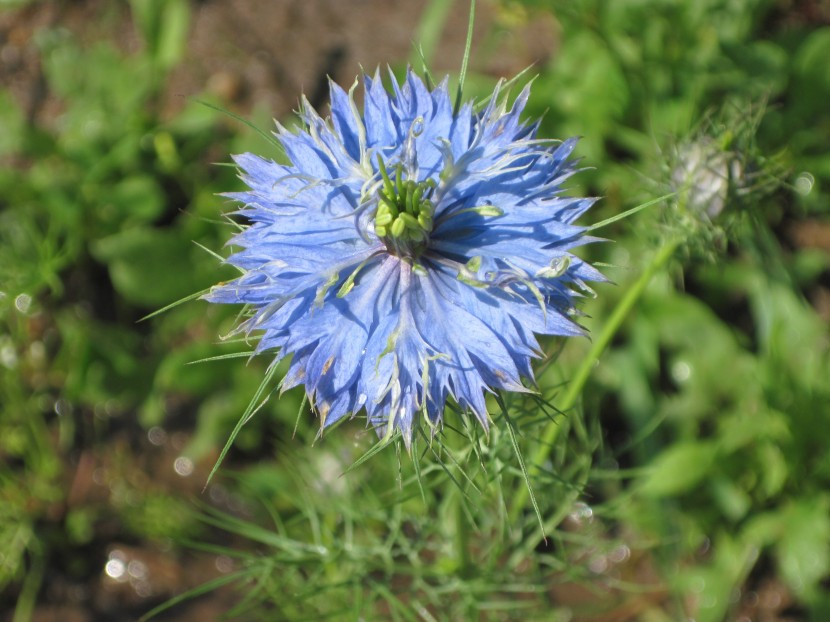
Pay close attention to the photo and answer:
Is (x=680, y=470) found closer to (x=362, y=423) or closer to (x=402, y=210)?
(x=362, y=423)

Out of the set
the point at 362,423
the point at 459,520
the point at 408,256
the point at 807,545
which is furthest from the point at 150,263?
the point at 807,545

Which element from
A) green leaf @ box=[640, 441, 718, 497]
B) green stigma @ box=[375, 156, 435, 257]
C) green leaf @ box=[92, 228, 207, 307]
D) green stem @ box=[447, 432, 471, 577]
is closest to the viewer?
green stigma @ box=[375, 156, 435, 257]

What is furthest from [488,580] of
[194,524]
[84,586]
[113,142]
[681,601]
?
[113,142]

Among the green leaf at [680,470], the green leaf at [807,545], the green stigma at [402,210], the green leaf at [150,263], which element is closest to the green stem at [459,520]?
the green stigma at [402,210]

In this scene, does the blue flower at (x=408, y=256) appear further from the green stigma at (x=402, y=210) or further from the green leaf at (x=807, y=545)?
the green leaf at (x=807, y=545)

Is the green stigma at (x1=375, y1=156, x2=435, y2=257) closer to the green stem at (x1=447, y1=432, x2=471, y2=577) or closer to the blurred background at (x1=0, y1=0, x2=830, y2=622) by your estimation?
the green stem at (x1=447, y1=432, x2=471, y2=577)

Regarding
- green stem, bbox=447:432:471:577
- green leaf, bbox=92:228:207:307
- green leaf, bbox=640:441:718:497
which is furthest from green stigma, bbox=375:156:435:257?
green leaf, bbox=92:228:207:307
